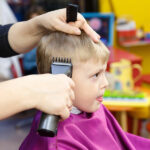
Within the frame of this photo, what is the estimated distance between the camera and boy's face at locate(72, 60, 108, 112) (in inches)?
40.8

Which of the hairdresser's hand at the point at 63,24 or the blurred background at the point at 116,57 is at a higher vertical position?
the hairdresser's hand at the point at 63,24

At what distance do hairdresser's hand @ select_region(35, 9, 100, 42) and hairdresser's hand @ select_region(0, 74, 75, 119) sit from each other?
0.91ft

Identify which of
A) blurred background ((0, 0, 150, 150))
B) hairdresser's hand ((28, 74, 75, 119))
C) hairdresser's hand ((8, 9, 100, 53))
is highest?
hairdresser's hand ((8, 9, 100, 53))

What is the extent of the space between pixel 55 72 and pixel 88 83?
24 cm

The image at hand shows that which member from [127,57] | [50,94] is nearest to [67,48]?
[50,94]

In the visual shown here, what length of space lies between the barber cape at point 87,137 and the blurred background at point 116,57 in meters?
0.88

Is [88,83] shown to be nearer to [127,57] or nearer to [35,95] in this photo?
[35,95]

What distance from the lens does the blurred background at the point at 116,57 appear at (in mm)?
2326

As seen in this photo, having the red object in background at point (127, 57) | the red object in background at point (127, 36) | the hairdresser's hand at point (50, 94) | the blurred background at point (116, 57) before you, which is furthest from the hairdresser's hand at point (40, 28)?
the red object in background at point (127, 36)

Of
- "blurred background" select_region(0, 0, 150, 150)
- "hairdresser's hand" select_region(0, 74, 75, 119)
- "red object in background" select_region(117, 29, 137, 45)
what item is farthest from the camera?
"red object in background" select_region(117, 29, 137, 45)

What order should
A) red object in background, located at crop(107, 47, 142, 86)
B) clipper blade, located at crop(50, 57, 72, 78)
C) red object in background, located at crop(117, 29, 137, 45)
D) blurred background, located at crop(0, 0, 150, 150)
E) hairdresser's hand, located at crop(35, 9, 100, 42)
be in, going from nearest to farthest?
clipper blade, located at crop(50, 57, 72, 78)
hairdresser's hand, located at crop(35, 9, 100, 42)
blurred background, located at crop(0, 0, 150, 150)
red object in background, located at crop(107, 47, 142, 86)
red object in background, located at crop(117, 29, 137, 45)

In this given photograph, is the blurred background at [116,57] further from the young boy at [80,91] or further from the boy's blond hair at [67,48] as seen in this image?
the boy's blond hair at [67,48]

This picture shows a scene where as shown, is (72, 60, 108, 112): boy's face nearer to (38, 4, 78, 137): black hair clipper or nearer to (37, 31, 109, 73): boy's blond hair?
(37, 31, 109, 73): boy's blond hair

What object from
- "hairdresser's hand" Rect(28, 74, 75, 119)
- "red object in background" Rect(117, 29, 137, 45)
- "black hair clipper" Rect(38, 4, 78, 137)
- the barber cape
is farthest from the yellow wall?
"hairdresser's hand" Rect(28, 74, 75, 119)
